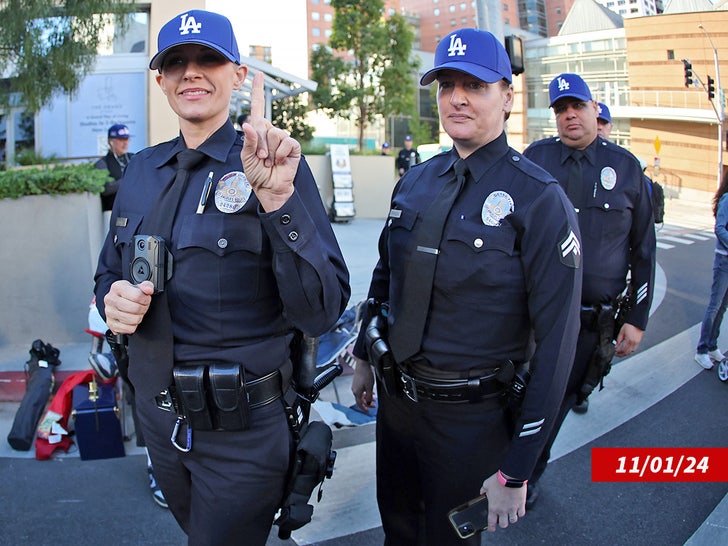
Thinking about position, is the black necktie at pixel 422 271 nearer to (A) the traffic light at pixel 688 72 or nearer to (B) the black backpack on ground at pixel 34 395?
(B) the black backpack on ground at pixel 34 395

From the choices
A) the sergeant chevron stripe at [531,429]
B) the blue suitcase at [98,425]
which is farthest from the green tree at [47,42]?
the sergeant chevron stripe at [531,429]

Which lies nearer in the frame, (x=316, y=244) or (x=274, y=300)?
(x=316, y=244)

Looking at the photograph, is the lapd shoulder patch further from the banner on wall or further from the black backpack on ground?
the banner on wall

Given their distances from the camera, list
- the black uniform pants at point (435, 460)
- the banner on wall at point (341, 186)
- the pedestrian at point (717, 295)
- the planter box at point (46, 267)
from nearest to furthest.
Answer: the black uniform pants at point (435, 460)
the pedestrian at point (717, 295)
the planter box at point (46, 267)
the banner on wall at point (341, 186)

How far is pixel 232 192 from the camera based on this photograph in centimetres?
194

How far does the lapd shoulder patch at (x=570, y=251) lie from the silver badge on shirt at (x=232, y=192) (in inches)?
39.5

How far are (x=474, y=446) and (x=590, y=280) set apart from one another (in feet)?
5.03

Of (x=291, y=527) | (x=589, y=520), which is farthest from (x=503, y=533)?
(x=291, y=527)

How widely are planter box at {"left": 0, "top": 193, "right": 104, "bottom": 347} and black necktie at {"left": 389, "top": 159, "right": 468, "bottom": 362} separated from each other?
Answer: 4582 millimetres

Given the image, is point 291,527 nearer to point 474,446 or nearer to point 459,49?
point 474,446

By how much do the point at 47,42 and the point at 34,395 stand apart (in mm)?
3603

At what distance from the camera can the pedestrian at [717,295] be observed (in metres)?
5.50

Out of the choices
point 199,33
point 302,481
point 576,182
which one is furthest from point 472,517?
point 576,182

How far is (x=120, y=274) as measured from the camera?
227cm
